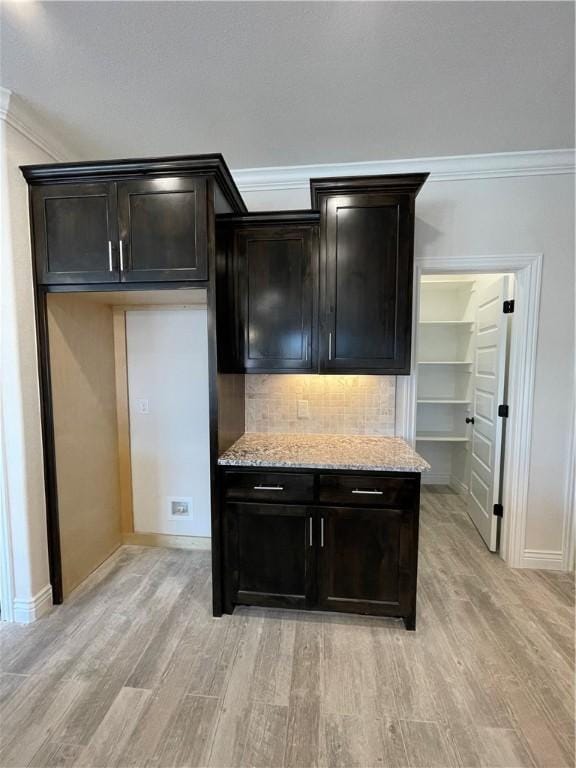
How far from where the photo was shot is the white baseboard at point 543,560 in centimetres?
247

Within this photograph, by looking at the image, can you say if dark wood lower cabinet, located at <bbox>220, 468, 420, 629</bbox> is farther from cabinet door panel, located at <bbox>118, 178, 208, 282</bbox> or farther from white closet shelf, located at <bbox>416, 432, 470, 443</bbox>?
white closet shelf, located at <bbox>416, 432, 470, 443</bbox>

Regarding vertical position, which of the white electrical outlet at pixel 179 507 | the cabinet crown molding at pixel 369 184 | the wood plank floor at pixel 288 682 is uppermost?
Answer: the cabinet crown molding at pixel 369 184

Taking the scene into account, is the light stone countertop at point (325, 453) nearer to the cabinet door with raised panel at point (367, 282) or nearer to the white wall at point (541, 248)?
the cabinet door with raised panel at point (367, 282)

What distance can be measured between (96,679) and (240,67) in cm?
302

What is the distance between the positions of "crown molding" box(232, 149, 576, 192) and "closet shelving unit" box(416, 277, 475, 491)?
154 centimetres

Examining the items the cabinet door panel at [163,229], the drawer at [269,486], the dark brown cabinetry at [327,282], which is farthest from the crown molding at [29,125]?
the drawer at [269,486]

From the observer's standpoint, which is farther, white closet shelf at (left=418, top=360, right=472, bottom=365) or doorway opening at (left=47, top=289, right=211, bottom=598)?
white closet shelf at (left=418, top=360, right=472, bottom=365)

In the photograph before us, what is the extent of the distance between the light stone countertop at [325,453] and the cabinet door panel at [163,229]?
106 cm

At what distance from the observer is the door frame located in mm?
2375

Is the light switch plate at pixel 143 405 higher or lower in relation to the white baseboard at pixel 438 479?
higher

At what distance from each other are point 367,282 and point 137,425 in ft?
6.83

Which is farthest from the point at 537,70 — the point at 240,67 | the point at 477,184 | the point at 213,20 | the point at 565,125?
the point at 213,20

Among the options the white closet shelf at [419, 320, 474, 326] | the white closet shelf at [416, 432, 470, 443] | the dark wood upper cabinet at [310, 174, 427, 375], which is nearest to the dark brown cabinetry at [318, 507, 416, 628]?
the dark wood upper cabinet at [310, 174, 427, 375]

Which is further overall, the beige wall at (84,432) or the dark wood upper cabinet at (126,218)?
the beige wall at (84,432)
